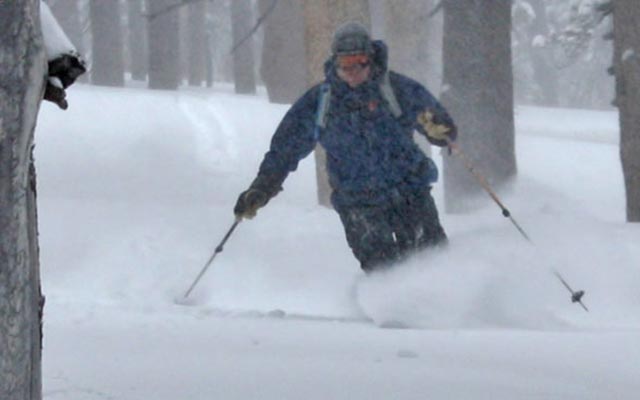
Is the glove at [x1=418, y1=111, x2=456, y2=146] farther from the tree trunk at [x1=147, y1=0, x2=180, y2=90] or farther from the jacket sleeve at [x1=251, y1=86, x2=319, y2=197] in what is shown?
the tree trunk at [x1=147, y1=0, x2=180, y2=90]

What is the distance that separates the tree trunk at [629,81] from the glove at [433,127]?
212 centimetres

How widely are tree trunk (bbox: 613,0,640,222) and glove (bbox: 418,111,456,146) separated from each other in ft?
6.97

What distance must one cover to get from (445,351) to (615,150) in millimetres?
12586

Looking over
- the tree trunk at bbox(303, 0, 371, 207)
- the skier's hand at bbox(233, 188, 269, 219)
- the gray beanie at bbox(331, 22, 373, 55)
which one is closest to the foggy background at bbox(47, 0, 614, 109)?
the tree trunk at bbox(303, 0, 371, 207)

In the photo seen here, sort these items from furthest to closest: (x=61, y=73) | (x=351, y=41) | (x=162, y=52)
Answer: (x=162, y=52)
(x=351, y=41)
(x=61, y=73)

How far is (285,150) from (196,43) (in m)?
35.5

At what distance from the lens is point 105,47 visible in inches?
1221

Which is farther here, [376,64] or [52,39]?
[376,64]

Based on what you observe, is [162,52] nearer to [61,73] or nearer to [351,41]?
[351,41]

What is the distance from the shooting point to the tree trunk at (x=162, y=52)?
92.2 ft

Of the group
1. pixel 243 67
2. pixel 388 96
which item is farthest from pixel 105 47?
pixel 388 96

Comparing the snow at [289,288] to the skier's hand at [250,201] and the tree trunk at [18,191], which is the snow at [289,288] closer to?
the skier's hand at [250,201]

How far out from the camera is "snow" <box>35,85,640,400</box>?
5.71 metres

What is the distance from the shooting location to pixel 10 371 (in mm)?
3562
